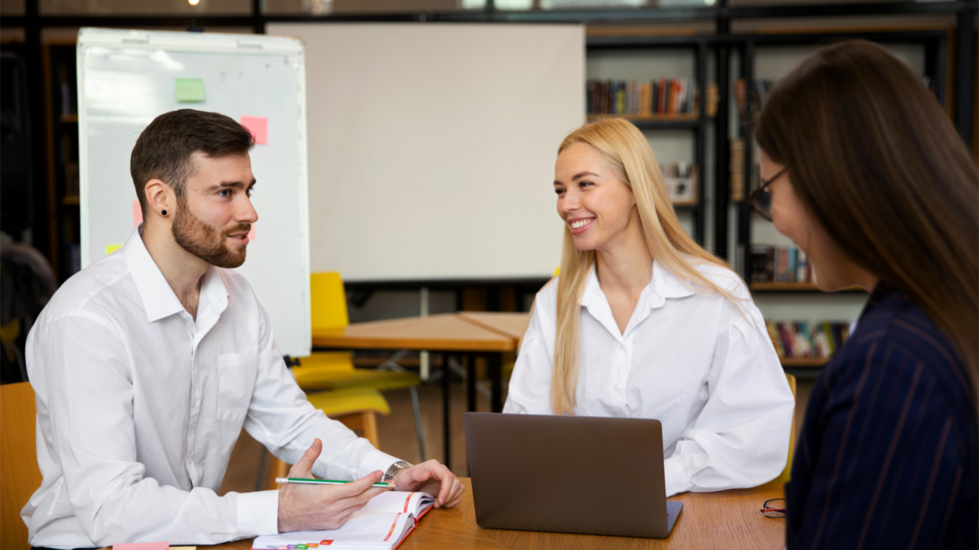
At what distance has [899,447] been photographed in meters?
0.61

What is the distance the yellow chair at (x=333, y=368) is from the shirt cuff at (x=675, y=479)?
6.54 ft

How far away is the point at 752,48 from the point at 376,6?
2.69m

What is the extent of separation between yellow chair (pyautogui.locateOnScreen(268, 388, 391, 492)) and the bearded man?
1.17m

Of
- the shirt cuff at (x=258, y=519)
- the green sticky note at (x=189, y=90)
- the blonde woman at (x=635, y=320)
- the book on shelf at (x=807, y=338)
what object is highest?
the green sticky note at (x=189, y=90)

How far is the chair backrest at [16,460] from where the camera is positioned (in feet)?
4.47

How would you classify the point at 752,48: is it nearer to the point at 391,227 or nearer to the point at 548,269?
the point at 548,269

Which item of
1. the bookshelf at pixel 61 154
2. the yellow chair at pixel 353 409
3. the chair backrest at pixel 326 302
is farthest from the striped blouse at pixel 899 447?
the bookshelf at pixel 61 154

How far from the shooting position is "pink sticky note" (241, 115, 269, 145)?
257 centimetres

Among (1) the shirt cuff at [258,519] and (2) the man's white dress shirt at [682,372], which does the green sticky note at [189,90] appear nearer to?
(2) the man's white dress shirt at [682,372]

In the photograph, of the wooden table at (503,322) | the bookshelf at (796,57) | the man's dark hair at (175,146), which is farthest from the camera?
the bookshelf at (796,57)

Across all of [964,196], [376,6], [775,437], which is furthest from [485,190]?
[964,196]

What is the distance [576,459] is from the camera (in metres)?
0.99

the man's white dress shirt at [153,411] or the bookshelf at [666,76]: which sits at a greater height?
the bookshelf at [666,76]

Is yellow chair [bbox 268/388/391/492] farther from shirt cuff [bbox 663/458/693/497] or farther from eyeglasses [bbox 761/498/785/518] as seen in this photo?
eyeglasses [bbox 761/498/785/518]
